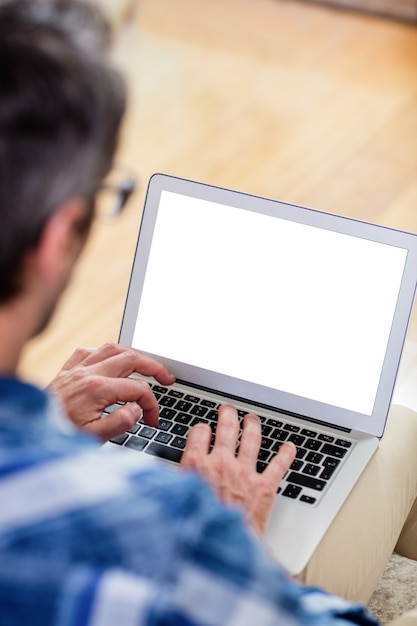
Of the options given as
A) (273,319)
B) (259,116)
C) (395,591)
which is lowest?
(395,591)

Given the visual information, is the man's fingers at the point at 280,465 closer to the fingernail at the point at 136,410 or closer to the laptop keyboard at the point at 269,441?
the laptop keyboard at the point at 269,441

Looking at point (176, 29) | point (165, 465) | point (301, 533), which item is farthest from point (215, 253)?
point (176, 29)

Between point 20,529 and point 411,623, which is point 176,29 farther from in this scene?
point 20,529

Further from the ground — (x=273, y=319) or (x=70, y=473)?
(x=273, y=319)

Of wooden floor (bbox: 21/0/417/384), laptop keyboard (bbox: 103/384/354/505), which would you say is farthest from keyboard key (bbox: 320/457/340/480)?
wooden floor (bbox: 21/0/417/384)

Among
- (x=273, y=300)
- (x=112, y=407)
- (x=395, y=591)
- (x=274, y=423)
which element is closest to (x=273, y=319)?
(x=273, y=300)

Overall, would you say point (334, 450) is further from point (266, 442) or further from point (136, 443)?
point (136, 443)

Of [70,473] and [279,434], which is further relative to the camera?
[279,434]

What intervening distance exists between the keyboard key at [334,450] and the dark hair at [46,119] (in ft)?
1.95

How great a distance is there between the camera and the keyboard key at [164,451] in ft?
3.81

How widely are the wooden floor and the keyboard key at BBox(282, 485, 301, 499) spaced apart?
1.03m

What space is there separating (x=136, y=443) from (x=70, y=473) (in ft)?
1.88

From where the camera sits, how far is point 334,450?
46.8 inches

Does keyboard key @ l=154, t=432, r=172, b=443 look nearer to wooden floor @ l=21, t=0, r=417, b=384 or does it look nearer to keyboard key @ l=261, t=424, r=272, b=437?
keyboard key @ l=261, t=424, r=272, b=437
